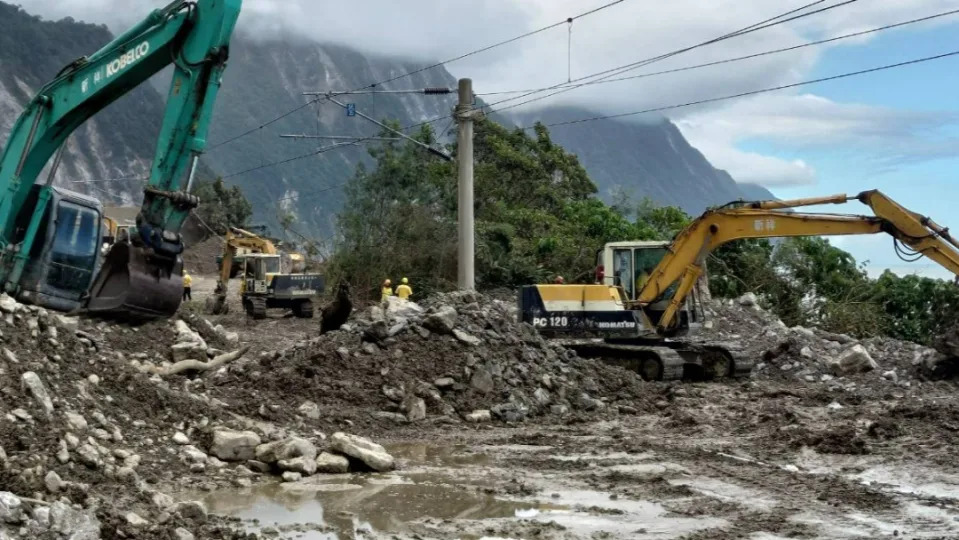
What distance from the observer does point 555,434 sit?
11.3 metres

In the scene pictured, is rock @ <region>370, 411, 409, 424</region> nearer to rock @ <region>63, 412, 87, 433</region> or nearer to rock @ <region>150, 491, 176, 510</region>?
rock @ <region>63, 412, 87, 433</region>

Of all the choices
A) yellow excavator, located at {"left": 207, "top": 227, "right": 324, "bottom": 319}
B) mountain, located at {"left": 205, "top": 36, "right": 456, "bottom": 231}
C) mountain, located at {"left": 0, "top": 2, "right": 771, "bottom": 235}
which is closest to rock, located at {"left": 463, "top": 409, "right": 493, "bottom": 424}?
mountain, located at {"left": 0, "top": 2, "right": 771, "bottom": 235}

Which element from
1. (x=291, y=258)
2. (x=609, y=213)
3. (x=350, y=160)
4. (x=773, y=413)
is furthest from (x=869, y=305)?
(x=350, y=160)

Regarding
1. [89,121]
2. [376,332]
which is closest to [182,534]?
[376,332]

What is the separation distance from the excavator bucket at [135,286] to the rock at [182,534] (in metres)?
3.50

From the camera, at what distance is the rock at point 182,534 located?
6.05 meters

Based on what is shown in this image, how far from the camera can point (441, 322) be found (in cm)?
1312

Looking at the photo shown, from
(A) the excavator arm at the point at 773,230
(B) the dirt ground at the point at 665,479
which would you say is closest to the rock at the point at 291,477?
(B) the dirt ground at the point at 665,479

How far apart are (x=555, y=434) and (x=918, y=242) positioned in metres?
6.43

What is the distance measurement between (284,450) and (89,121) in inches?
3566

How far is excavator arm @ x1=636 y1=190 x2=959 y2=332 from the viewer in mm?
→ 14578

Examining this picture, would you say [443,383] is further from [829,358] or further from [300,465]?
[829,358]

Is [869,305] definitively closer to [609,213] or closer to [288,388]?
[609,213]

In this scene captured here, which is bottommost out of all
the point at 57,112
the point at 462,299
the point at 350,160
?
the point at 462,299
